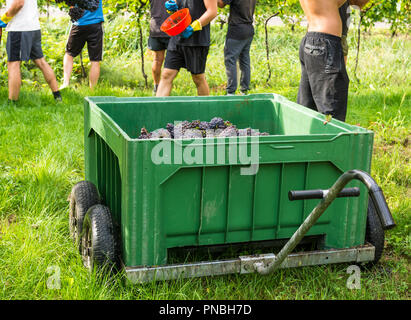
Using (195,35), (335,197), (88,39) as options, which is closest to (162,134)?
(335,197)

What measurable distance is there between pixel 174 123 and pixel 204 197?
3.52 feet

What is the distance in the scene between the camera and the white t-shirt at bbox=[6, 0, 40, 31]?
6.23 meters

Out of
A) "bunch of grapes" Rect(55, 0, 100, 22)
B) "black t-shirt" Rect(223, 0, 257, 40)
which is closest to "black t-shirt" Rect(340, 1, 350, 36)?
"black t-shirt" Rect(223, 0, 257, 40)

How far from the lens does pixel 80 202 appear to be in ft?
9.73

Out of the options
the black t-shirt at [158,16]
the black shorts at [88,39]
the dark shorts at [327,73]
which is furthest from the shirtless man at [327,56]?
the black shorts at [88,39]

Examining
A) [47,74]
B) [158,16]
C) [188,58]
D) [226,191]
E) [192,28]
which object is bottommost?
[226,191]

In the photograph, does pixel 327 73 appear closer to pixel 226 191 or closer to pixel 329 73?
pixel 329 73

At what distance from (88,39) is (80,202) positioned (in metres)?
4.61

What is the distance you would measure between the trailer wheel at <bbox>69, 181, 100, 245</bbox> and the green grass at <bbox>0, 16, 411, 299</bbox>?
0.11m

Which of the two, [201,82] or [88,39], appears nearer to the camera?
[201,82]

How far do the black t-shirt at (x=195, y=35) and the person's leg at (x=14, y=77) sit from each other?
1.89 metres

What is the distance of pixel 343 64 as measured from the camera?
3.54m

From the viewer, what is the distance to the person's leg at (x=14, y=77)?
6.27 metres

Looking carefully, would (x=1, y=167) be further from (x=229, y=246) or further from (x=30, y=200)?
(x=229, y=246)
